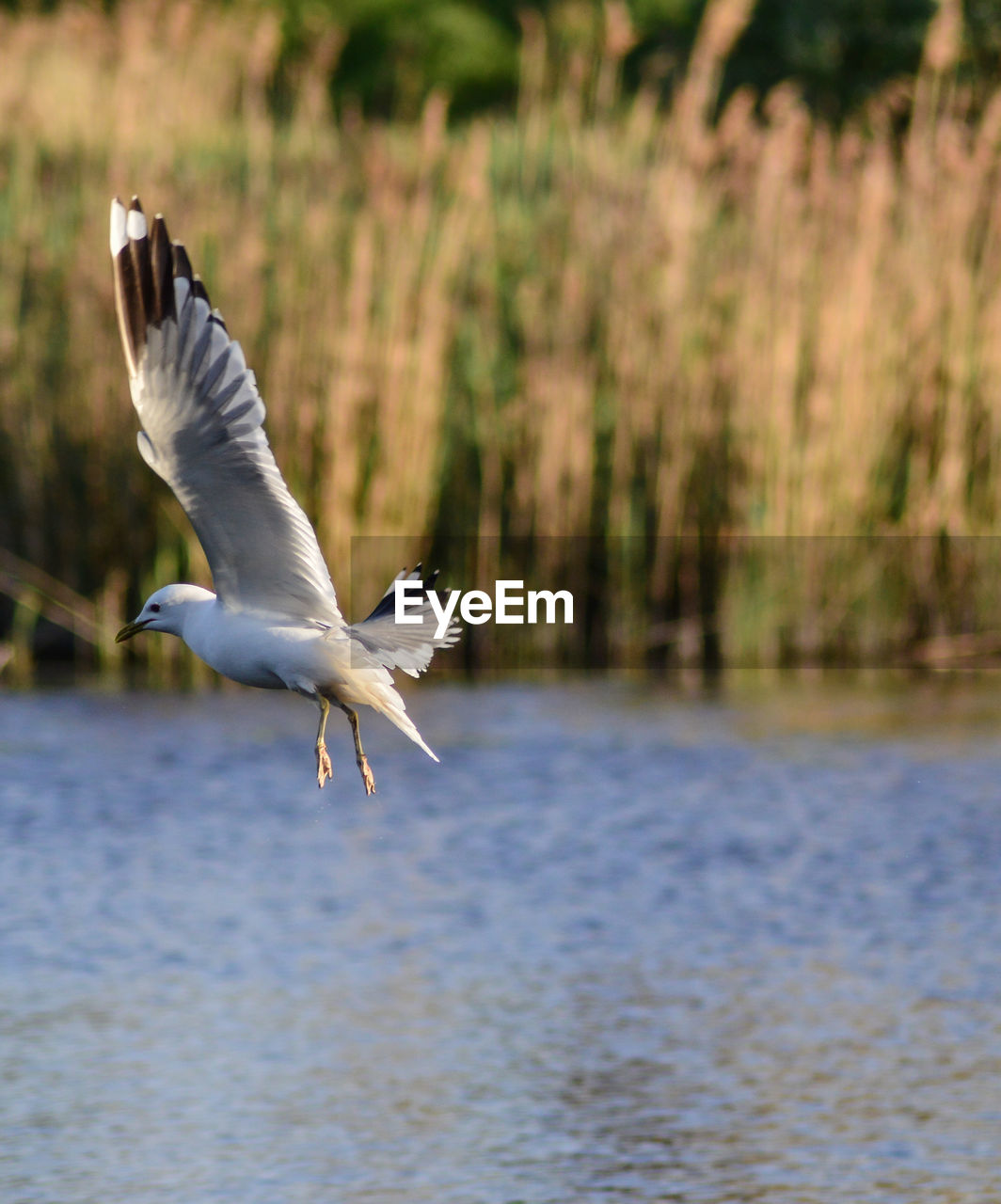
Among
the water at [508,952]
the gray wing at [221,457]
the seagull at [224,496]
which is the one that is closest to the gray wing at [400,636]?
the seagull at [224,496]

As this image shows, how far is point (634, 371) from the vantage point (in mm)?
11883

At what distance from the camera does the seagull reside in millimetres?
3695

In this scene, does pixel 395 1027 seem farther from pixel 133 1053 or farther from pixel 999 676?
pixel 999 676

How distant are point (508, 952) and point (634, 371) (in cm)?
447

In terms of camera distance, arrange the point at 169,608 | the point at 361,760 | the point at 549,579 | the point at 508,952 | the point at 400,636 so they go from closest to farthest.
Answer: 1. the point at 361,760
2. the point at 400,636
3. the point at 169,608
4. the point at 508,952
5. the point at 549,579

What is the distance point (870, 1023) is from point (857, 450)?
5.08m

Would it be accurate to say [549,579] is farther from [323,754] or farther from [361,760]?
[361,760]

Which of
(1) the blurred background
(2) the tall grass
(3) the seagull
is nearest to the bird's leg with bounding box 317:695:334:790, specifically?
(3) the seagull

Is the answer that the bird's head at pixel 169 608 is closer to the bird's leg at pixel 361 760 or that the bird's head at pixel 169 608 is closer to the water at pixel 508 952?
the bird's leg at pixel 361 760

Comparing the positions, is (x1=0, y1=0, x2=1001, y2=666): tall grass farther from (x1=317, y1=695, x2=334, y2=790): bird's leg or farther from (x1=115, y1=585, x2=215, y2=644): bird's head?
(x1=317, y1=695, x2=334, y2=790): bird's leg

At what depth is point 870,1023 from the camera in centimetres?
738

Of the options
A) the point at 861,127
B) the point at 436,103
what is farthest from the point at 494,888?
the point at 861,127

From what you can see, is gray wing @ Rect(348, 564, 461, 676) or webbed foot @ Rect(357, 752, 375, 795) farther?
gray wing @ Rect(348, 564, 461, 676)

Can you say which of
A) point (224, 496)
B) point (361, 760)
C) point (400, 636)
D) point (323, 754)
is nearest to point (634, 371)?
point (224, 496)
